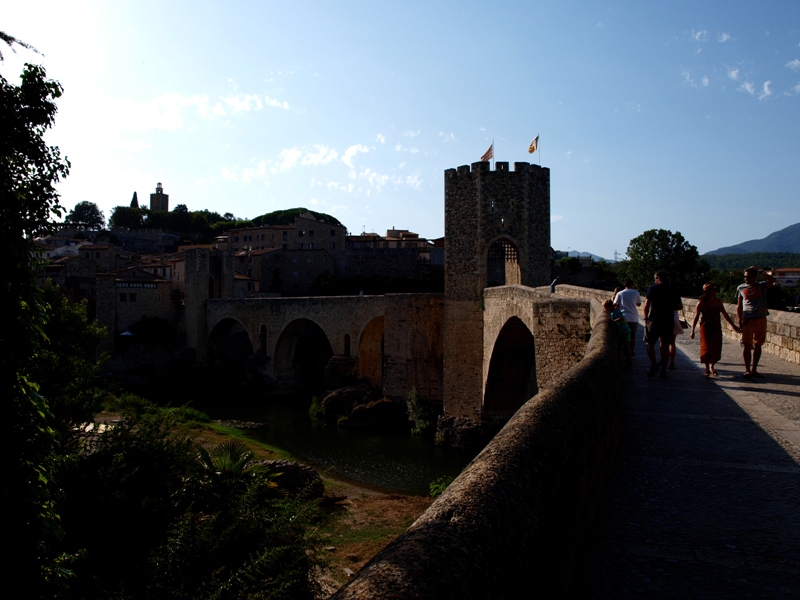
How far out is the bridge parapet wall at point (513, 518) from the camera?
6.30ft

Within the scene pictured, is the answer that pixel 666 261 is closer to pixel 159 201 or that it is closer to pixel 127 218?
pixel 127 218

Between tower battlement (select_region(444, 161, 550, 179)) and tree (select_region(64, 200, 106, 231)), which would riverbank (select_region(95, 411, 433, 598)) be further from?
tree (select_region(64, 200, 106, 231))

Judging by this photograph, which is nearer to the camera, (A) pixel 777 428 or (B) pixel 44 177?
(A) pixel 777 428

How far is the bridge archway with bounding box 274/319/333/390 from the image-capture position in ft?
126

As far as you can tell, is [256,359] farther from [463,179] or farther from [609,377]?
[609,377]

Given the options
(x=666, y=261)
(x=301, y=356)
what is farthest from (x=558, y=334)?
(x=666, y=261)

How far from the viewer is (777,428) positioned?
5.57 m

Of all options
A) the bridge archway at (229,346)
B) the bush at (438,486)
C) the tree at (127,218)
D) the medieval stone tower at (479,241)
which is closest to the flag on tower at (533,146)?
the medieval stone tower at (479,241)

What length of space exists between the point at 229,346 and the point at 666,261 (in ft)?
104

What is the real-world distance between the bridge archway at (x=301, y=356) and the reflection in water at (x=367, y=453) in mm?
8034

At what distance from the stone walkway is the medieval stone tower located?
14433mm

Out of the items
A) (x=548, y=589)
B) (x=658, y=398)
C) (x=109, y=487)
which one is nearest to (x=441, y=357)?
(x=109, y=487)

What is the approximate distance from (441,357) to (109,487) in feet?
51.3

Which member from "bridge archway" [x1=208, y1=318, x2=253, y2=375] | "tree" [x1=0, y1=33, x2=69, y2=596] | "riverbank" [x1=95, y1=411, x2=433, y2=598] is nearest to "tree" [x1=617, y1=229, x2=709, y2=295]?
"bridge archway" [x1=208, y1=318, x2=253, y2=375]
